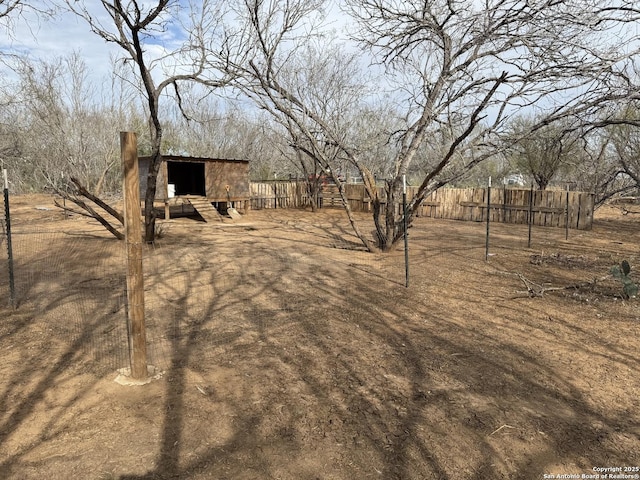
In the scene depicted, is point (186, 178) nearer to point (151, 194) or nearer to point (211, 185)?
point (211, 185)

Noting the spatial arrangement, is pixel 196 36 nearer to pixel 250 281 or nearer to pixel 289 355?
pixel 250 281

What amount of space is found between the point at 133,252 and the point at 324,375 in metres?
1.95

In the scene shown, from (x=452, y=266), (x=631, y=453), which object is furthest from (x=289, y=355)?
(x=452, y=266)

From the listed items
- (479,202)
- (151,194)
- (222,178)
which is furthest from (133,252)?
(479,202)

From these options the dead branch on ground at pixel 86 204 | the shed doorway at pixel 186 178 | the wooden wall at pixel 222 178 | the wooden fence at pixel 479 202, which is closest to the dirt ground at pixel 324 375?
the dead branch on ground at pixel 86 204

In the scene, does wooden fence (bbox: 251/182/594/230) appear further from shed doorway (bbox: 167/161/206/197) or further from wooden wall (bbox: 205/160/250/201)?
wooden wall (bbox: 205/160/250/201)

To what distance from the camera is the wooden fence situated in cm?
1488

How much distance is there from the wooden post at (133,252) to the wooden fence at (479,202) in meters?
10.6

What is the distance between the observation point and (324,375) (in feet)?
12.3

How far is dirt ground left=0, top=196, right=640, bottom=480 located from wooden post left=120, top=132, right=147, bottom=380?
0.28 metres

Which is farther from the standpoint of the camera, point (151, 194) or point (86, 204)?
point (151, 194)

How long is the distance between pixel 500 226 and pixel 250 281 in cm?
1216

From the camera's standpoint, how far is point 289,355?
4172 mm

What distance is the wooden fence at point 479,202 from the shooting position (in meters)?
14.9
